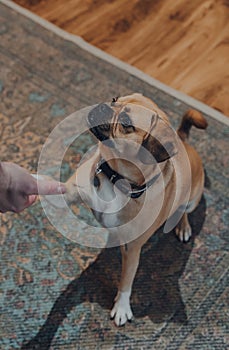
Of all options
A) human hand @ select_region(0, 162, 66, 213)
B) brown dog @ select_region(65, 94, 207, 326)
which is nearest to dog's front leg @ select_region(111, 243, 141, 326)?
brown dog @ select_region(65, 94, 207, 326)

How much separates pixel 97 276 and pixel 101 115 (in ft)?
2.04

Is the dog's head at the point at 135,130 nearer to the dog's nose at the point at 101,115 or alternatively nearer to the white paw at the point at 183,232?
the dog's nose at the point at 101,115

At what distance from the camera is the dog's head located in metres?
1.08

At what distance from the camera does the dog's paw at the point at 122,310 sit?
145 centimetres

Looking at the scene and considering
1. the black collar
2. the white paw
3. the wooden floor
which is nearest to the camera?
the black collar

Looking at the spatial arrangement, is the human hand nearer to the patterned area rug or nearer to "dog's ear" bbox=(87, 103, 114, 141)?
"dog's ear" bbox=(87, 103, 114, 141)

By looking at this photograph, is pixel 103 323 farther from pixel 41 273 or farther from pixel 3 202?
pixel 3 202

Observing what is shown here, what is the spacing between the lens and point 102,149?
3.82 ft

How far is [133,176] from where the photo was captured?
3.82 feet

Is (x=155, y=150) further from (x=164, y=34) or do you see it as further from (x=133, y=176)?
(x=164, y=34)

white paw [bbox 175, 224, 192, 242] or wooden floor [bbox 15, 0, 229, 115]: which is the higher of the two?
wooden floor [bbox 15, 0, 229, 115]

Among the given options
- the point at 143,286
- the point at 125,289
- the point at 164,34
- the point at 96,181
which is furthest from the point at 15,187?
the point at 164,34

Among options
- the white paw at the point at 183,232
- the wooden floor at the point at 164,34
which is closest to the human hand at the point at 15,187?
the white paw at the point at 183,232

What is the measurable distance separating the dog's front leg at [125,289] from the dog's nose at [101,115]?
0.38m
